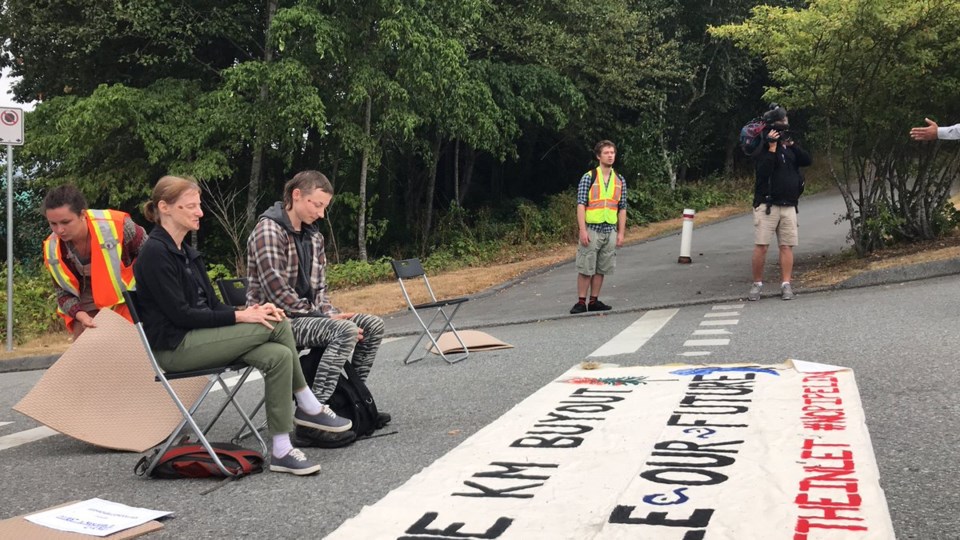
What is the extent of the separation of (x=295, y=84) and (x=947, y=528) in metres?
16.5

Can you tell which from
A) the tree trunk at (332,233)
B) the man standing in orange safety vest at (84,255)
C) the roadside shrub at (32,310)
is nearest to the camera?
the man standing in orange safety vest at (84,255)

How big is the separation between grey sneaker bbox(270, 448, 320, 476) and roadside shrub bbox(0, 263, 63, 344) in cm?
1010

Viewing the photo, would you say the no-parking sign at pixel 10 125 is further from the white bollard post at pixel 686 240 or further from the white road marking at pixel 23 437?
the white bollard post at pixel 686 240

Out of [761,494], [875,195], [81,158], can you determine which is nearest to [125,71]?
[81,158]

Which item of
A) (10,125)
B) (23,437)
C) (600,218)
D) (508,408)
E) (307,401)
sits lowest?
(23,437)

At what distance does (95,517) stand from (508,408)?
114 inches

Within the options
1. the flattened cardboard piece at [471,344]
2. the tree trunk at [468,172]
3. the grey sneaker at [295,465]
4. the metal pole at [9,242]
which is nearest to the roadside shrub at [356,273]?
the metal pole at [9,242]

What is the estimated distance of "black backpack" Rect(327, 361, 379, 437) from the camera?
5797 mm

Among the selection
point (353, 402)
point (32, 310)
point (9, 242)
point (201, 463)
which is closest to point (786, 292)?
point (353, 402)

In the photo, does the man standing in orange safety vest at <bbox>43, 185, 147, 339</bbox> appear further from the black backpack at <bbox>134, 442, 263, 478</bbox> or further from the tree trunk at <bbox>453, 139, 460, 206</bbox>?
the tree trunk at <bbox>453, 139, 460, 206</bbox>

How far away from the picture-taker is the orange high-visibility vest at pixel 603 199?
1150 centimetres

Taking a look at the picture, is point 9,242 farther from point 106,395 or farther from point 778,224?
point 778,224

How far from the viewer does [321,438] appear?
5.55m

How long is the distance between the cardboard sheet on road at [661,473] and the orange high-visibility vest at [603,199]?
17.4 feet
